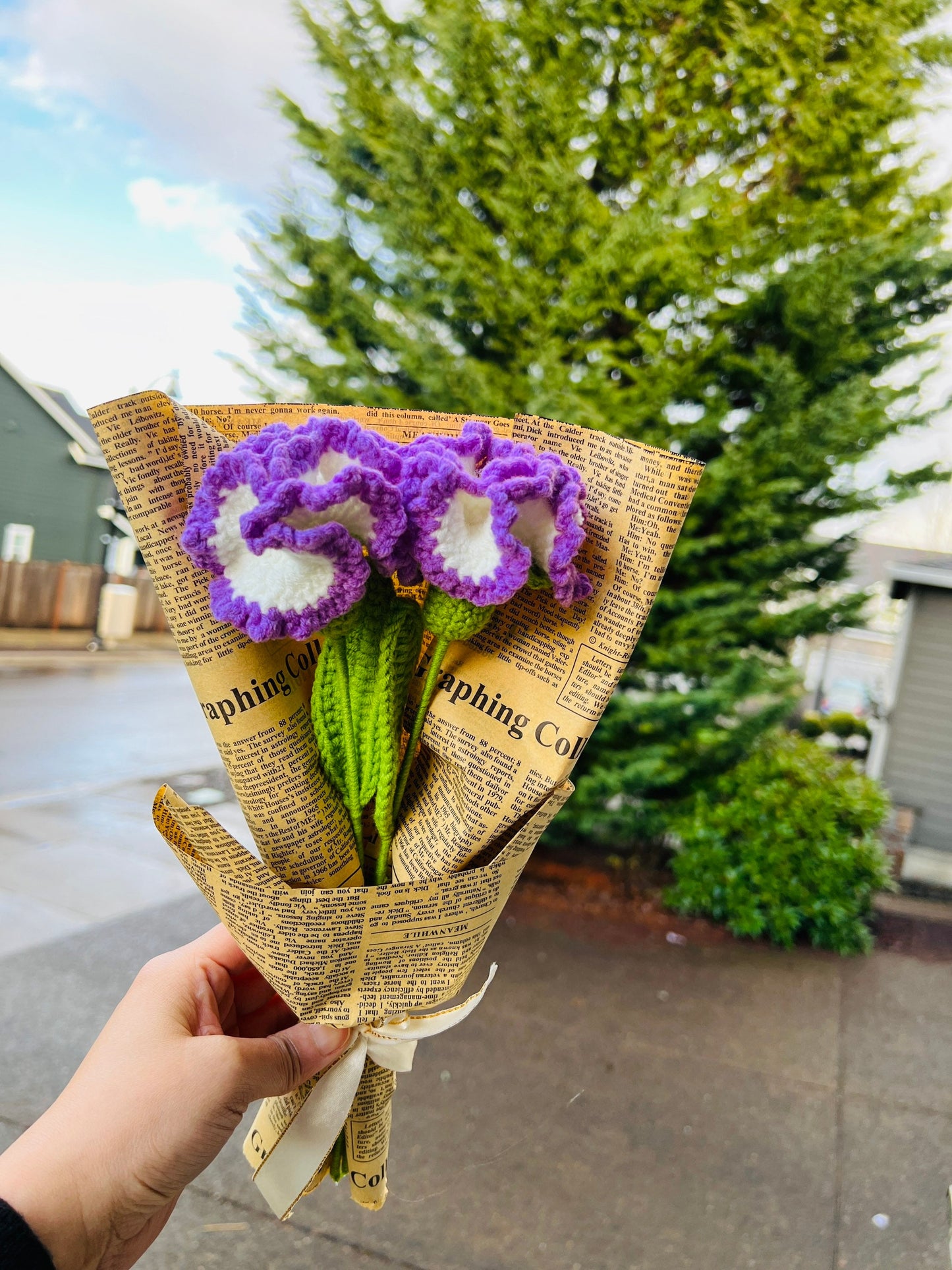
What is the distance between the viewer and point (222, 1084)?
3.99 feet

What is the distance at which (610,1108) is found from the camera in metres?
3.34

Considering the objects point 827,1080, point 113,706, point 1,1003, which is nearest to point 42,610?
point 113,706

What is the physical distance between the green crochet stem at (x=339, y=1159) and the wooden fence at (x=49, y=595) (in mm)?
13524

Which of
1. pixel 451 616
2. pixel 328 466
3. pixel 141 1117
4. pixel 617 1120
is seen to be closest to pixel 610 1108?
pixel 617 1120

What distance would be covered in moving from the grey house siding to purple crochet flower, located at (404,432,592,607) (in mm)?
8683

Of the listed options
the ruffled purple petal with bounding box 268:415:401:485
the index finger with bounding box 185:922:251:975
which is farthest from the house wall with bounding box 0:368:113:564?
the ruffled purple petal with bounding box 268:415:401:485

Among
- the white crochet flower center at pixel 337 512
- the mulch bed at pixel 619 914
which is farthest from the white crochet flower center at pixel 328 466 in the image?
the mulch bed at pixel 619 914

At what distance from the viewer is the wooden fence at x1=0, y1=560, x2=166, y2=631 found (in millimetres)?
14312

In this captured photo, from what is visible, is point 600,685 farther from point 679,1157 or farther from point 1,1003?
point 1,1003

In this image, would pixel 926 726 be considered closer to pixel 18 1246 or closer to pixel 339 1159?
pixel 339 1159

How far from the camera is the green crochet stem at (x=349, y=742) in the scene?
3.69 ft

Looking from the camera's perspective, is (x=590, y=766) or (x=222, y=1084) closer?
(x=222, y=1084)

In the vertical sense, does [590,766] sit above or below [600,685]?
below

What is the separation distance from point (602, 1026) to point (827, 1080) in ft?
3.22
